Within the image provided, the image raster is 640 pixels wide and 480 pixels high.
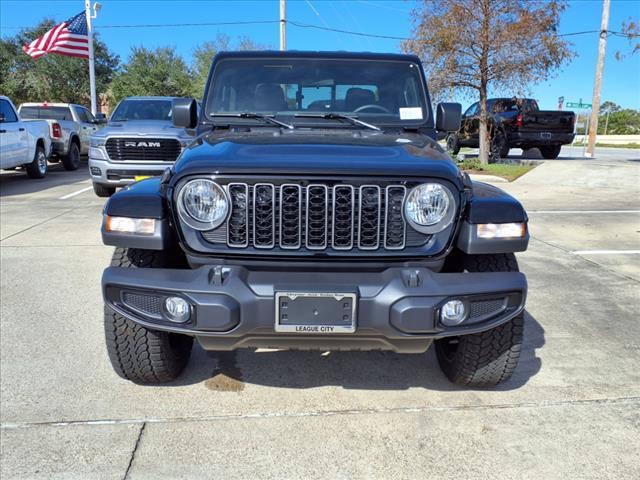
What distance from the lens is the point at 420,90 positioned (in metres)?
Answer: 3.82

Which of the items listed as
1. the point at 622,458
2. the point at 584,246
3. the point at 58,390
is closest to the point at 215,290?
the point at 58,390

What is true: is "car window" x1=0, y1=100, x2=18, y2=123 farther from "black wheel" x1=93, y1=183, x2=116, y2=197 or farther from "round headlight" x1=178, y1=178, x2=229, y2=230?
"round headlight" x1=178, y1=178, x2=229, y2=230

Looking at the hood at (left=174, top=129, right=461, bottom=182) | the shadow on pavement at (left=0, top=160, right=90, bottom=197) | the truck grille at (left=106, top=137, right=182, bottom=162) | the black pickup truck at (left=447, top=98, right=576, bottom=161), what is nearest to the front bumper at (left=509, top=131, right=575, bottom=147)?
the black pickup truck at (left=447, top=98, right=576, bottom=161)

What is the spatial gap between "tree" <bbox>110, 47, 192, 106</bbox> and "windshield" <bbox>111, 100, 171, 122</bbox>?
78.2ft

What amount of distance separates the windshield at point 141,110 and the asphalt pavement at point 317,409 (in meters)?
6.32

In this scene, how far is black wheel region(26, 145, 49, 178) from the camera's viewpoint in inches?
493

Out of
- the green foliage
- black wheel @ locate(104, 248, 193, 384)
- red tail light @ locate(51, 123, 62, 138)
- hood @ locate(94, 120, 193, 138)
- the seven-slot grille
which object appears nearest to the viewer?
the seven-slot grille

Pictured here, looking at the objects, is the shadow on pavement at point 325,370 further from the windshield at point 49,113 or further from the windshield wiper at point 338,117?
the windshield at point 49,113

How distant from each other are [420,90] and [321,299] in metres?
2.05

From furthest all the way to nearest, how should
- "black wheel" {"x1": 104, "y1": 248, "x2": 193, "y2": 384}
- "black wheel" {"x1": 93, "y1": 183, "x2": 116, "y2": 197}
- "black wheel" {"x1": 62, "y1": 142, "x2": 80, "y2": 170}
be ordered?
"black wheel" {"x1": 62, "y1": 142, "x2": 80, "y2": 170}, "black wheel" {"x1": 93, "y1": 183, "x2": 116, "y2": 197}, "black wheel" {"x1": 104, "y1": 248, "x2": 193, "y2": 384}

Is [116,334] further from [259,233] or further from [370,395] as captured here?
[370,395]

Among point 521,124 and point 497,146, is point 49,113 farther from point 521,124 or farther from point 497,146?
point 521,124

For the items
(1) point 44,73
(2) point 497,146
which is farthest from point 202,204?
(1) point 44,73

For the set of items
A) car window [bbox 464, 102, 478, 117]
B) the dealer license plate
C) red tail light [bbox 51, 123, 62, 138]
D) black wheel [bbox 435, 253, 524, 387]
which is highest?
car window [bbox 464, 102, 478, 117]
